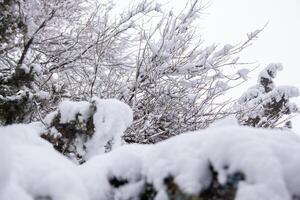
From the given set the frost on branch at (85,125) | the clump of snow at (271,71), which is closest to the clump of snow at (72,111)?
the frost on branch at (85,125)

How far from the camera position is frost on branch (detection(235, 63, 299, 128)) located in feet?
23.8

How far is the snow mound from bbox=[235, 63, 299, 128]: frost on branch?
14.0 feet

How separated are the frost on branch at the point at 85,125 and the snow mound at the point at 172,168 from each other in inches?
44.2

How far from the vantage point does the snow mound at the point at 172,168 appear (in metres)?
1.80

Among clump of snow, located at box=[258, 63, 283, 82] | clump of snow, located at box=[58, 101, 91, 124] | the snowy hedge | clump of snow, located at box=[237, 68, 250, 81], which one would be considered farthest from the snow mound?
clump of snow, located at box=[258, 63, 283, 82]

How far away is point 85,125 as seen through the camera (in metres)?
3.74

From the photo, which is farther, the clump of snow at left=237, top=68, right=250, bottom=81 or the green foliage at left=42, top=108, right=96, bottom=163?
the clump of snow at left=237, top=68, right=250, bottom=81

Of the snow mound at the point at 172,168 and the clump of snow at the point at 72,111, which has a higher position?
the snow mound at the point at 172,168

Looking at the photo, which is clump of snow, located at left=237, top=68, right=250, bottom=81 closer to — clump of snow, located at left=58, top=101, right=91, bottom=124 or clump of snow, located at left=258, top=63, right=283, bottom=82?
clump of snow, located at left=58, top=101, right=91, bottom=124

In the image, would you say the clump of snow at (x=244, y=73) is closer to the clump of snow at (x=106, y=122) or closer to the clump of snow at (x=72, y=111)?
the clump of snow at (x=106, y=122)

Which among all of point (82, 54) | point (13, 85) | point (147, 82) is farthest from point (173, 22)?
point (13, 85)

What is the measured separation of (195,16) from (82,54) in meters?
2.08

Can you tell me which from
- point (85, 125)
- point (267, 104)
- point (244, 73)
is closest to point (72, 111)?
point (85, 125)

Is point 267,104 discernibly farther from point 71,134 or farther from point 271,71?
point 71,134
